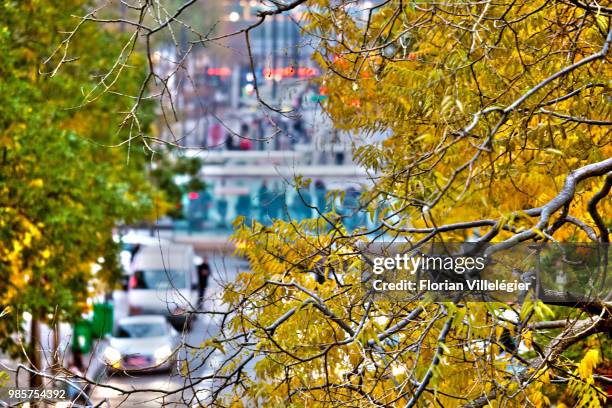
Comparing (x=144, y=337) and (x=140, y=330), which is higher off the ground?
(x=140, y=330)

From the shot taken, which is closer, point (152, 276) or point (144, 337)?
point (144, 337)

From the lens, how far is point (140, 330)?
30453 millimetres

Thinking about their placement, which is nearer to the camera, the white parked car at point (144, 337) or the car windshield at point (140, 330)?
the white parked car at point (144, 337)

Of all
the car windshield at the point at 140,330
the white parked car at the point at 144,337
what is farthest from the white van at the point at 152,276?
the car windshield at the point at 140,330

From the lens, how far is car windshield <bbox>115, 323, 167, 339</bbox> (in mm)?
30328

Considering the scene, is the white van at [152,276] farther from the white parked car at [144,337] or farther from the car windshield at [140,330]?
the car windshield at [140,330]

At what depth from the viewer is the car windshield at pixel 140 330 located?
30328mm

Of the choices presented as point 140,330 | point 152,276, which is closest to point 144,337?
point 140,330

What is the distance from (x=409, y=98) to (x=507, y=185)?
2.49 meters

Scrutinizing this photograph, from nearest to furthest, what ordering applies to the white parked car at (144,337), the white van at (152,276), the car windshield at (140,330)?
the white parked car at (144,337)
the car windshield at (140,330)
the white van at (152,276)

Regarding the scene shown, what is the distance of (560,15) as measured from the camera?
8.91 m

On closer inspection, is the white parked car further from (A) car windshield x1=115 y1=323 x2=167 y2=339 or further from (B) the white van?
(B) the white van

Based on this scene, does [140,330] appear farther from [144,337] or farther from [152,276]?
[152,276]

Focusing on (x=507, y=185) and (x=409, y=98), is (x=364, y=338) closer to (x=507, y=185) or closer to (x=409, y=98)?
(x=409, y=98)
